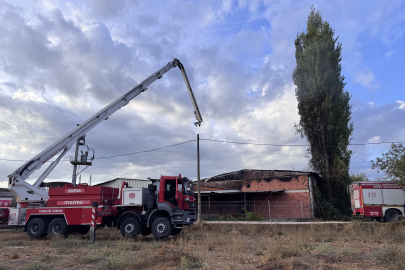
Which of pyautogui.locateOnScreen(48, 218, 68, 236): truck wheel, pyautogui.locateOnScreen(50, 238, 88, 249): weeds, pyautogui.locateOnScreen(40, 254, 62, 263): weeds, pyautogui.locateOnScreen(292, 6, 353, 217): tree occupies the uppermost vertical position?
pyautogui.locateOnScreen(292, 6, 353, 217): tree

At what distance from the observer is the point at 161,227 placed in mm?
12773

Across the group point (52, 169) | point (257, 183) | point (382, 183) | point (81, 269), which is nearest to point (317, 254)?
Result: point (81, 269)

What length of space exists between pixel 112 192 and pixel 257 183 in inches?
685

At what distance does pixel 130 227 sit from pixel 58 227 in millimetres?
3592

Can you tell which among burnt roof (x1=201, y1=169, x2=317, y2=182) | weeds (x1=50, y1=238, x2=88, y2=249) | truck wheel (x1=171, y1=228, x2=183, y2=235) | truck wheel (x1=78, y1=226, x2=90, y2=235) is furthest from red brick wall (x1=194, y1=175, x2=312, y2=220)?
weeds (x1=50, y1=238, x2=88, y2=249)

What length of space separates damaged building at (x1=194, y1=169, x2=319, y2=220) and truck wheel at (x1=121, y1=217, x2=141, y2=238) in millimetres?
14290

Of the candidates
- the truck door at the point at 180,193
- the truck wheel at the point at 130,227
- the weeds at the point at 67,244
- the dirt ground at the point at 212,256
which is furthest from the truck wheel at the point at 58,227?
the truck door at the point at 180,193

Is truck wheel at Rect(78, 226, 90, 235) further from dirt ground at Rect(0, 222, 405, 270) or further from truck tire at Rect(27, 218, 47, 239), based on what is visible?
truck tire at Rect(27, 218, 47, 239)

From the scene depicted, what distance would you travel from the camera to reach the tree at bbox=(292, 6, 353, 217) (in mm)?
27438

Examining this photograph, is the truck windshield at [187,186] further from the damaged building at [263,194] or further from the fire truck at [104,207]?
the damaged building at [263,194]

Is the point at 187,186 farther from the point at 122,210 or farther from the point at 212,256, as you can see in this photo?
the point at 212,256

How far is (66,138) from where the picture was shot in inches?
612

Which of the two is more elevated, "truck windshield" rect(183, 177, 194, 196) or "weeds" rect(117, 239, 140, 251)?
"truck windshield" rect(183, 177, 194, 196)

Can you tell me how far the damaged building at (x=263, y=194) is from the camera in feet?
84.1
